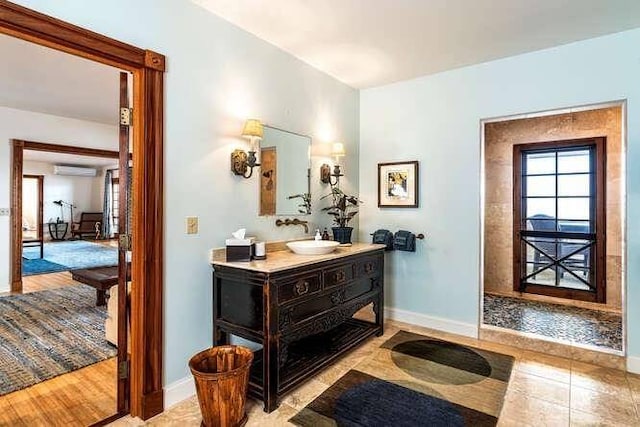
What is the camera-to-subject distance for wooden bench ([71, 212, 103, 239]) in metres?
10.9

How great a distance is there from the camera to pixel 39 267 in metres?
6.19

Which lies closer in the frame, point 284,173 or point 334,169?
point 284,173

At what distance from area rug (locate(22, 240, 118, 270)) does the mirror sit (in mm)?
4539

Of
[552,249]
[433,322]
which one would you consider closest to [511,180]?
[552,249]

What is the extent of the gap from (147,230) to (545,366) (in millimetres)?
3055

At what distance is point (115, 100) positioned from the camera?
4.31m

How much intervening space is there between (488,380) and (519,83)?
2475 millimetres

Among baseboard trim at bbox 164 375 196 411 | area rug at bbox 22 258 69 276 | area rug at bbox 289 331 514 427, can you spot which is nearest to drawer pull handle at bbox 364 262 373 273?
area rug at bbox 289 331 514 427

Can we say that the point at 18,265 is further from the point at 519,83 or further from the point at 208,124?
the point at 519,83

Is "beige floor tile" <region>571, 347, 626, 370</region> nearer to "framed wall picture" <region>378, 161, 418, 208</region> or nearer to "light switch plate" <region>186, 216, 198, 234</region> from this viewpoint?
"framed wall picture" <region>378, 161, 418, 208</region>

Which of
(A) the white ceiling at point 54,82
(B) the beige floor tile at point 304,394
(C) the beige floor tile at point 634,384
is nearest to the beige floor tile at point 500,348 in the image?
(C) the beige floor tile at point 634,384

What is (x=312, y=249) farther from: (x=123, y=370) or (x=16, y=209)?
(x=16, y=209)

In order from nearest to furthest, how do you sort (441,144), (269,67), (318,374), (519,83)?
(318,374) < (269,67) < (519,83) < (441,144)

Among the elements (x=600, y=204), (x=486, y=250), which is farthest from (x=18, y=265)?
(x=600, y=204)
